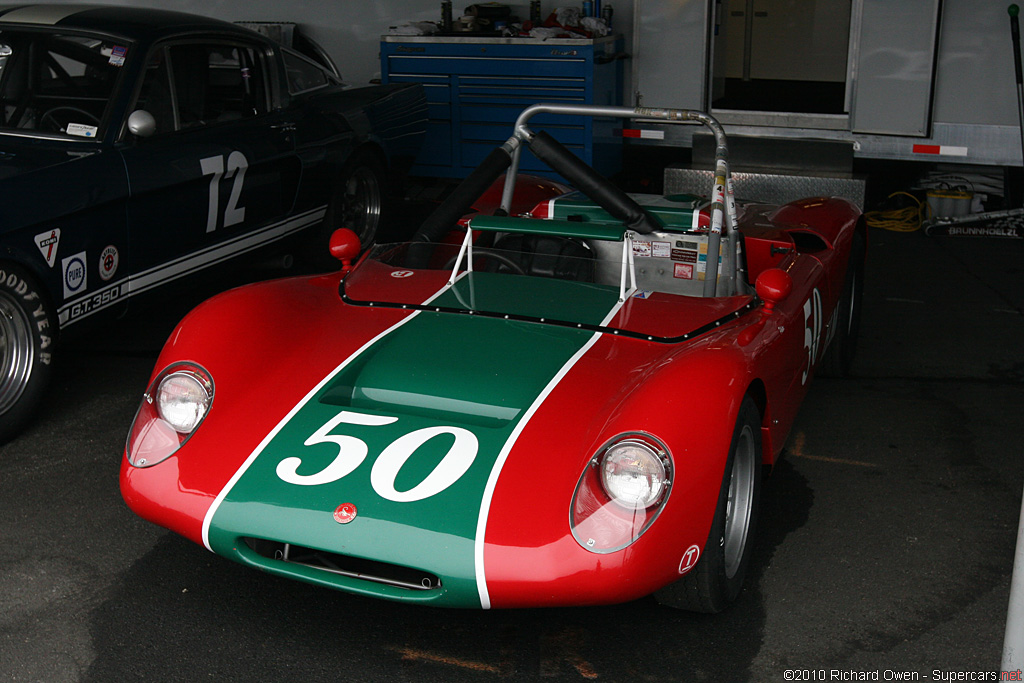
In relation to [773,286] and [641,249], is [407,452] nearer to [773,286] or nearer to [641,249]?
[773,286]

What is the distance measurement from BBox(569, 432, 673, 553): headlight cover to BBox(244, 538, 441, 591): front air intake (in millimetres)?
360

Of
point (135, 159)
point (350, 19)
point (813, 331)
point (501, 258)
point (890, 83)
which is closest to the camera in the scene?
point (501, 258)

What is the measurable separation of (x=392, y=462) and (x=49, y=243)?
1.94m

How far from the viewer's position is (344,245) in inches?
129

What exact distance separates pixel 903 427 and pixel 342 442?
2300mm

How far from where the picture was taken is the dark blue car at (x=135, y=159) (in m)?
3.54

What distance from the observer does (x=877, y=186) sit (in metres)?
7.63

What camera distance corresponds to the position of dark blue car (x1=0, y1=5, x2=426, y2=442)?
11.6 feet

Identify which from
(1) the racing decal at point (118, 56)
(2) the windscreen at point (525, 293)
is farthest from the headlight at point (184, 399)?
(1) the racing decal at point (118, 56)

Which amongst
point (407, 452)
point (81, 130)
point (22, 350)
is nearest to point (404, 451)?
point (407, 452)

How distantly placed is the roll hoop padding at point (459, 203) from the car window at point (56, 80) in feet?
4.94

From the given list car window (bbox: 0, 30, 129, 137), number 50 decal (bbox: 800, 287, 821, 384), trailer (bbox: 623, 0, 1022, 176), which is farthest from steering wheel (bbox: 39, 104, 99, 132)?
trailer (bbox: 623, 0, 1022, 176)

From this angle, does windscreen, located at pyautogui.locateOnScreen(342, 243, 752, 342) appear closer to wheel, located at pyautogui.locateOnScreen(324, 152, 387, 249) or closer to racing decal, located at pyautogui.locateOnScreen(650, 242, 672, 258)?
racing decal, located at pyautogui.locateOnScreen(650, 242, 672, 258)

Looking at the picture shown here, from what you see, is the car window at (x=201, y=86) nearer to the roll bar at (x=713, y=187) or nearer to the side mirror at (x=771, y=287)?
the roll bar at (x=713, y=187)
